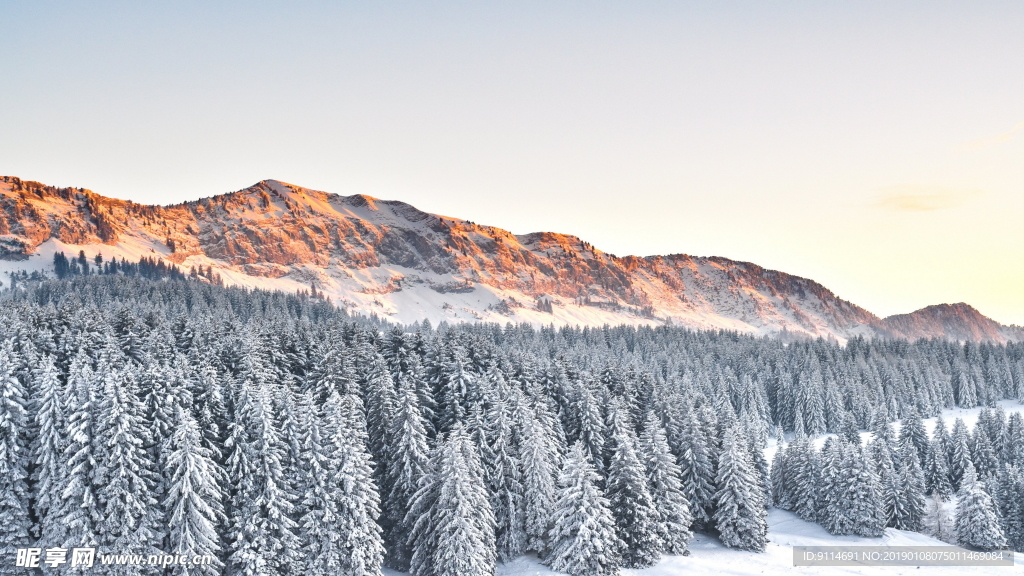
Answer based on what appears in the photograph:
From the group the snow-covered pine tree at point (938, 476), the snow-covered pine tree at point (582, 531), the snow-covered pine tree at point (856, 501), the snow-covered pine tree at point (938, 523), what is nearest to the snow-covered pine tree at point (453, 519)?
the snow-covered pine tree at point (582, 531)

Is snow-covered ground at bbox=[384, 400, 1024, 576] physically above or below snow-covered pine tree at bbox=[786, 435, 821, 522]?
below

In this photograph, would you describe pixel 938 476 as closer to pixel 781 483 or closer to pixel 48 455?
pixel 781 483

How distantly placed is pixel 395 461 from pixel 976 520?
56079mm

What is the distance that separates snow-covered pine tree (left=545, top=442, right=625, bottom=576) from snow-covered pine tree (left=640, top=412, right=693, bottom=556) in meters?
6.23

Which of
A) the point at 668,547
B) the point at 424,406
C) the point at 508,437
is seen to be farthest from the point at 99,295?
the point at 668,547

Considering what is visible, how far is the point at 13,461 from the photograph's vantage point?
42.0 m

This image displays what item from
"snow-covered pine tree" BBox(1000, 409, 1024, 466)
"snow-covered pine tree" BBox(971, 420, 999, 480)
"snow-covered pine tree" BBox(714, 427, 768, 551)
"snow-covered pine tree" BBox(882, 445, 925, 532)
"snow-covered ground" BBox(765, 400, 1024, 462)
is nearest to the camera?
"snow-covered pine tree" BBox(714, 427, 768, 551)

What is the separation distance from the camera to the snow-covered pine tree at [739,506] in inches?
2271

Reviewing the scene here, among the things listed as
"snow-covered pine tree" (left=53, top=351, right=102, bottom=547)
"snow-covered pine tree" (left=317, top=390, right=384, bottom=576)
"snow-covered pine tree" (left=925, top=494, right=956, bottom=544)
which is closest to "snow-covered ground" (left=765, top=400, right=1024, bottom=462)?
"snow-covered pine tree" (left=925, top=494, right=956, bottom=544)

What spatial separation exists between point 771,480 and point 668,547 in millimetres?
28519

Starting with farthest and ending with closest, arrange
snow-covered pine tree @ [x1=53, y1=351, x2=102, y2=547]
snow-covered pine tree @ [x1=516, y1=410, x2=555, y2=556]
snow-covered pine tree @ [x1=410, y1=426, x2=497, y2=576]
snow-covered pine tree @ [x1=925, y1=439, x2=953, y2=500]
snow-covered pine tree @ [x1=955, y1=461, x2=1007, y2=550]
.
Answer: snow-covered pine tree @ [x1=925, y1=439, x2=953, y2=500]
snow-covered pine tree @ [x1=955, y1=461, x2=1007, y2=550]
snow-covered pine tree @ [x1=516, y1=410, x2=555, y2=556]
snow-covered pine tree @ [x1=410, y1=426, x2=497, y2=576]
snow-covered pine tree @ [x1=53, y1=351, x2=102, y2=547]

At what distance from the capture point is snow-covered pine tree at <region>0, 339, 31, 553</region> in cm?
4078

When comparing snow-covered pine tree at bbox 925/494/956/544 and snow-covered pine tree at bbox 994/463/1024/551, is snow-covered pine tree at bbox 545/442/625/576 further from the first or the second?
snow-covered pine tree at bbox 994/463/1024/551

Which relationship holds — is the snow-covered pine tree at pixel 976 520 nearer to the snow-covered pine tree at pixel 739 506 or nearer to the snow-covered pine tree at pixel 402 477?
the snow-covered pine tree at pixel 739 506
